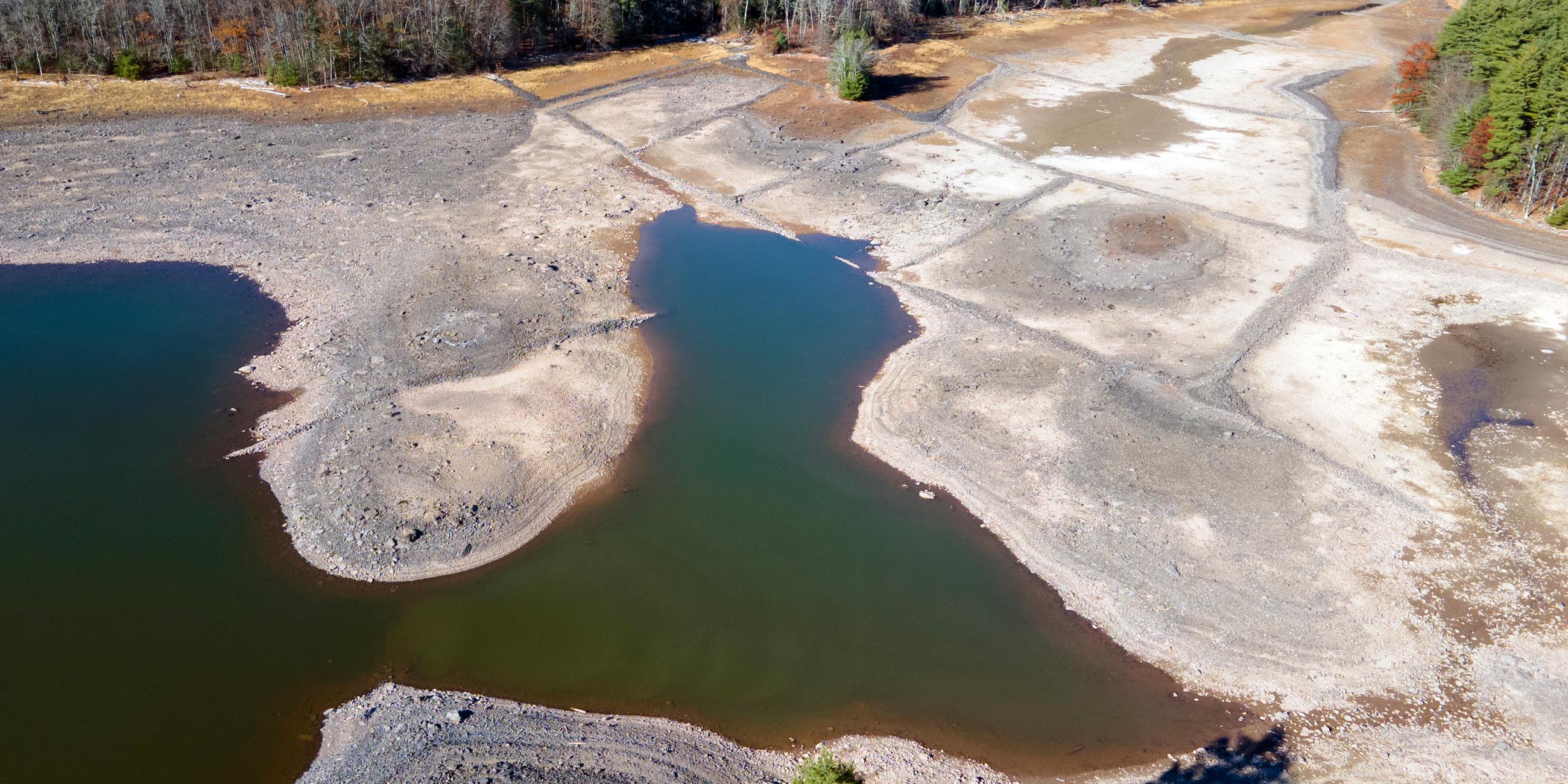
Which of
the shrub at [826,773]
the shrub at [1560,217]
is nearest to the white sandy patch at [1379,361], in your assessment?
the shrub at [1560,217]

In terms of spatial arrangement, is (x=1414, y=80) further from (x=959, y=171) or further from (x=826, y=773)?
(x=826, y=773)

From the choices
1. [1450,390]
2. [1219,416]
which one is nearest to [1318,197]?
[1450,390]

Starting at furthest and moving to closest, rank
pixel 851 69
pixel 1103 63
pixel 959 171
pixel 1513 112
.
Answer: pixel 1103 63 < pixel 851 69 < pixel 959 171 < pixel 1513 112

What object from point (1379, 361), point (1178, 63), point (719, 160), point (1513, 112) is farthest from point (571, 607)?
point (1178, 63)

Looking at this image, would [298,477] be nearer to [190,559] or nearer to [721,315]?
[190,559]

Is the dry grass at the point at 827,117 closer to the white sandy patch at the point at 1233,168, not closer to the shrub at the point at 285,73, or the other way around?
the white sandy patch at the point at 1233,168
